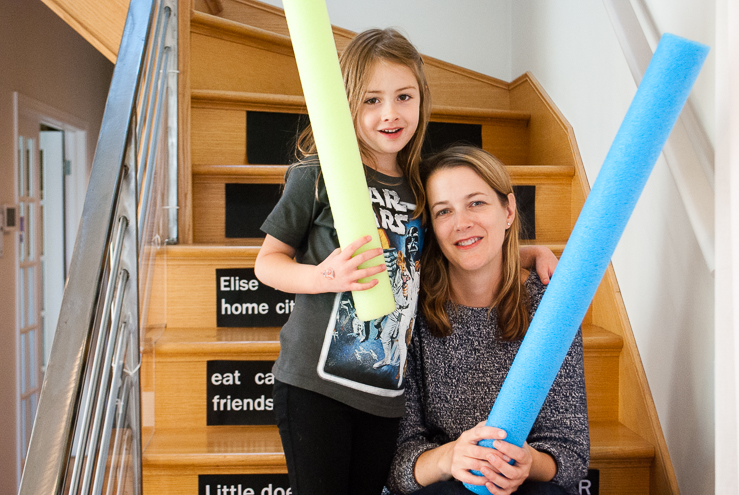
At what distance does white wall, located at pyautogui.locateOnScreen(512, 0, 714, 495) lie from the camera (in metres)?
0.94

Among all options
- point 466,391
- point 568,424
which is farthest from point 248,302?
point 568,424

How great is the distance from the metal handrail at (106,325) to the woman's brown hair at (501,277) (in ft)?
1.69

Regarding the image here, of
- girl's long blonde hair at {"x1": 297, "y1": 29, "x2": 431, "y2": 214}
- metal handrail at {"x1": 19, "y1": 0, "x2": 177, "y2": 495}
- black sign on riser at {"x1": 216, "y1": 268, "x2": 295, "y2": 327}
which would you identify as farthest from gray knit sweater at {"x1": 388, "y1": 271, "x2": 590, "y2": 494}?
black sign on riser at {"x1": 216, "y1": 268, "x2": 295, "y2": 327}

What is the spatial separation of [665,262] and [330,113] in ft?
2.70

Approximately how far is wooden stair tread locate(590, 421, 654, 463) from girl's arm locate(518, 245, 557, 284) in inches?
16.8

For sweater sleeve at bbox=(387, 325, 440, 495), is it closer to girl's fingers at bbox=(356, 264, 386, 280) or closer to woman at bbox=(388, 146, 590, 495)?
woman at bbox=(388, 146, 590, 495)

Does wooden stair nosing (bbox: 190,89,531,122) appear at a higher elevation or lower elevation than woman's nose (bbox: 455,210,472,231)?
higher

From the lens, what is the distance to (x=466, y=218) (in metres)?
0.91

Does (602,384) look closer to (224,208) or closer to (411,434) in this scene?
(411,434)

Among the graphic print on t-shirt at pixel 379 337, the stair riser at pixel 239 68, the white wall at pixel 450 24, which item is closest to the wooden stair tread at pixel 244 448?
the graphic print on t-shirt at pixel 379 337

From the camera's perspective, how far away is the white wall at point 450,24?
2627mm

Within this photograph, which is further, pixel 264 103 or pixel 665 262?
pixel 264 103

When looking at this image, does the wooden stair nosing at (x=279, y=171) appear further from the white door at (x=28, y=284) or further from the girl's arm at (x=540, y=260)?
the white door at (x=28, y=284)

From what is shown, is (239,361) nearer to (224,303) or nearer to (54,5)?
(224,303)
